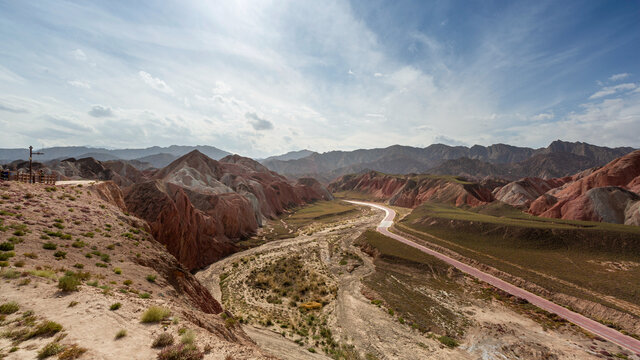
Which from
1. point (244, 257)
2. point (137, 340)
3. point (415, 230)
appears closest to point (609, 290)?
point (415, 230)

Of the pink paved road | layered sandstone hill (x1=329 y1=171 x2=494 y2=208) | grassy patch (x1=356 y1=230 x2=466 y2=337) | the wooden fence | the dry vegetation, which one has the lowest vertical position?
grassy patch (x1=356 y1=230 x2=466 y2=337)

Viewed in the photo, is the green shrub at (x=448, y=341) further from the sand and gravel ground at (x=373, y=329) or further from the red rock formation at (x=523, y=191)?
the red rock formation at (x=523, y=191)

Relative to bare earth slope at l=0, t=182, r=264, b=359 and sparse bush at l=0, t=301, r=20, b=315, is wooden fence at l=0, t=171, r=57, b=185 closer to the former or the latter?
bare earth slope at l=0, t=182, r=264, b=359

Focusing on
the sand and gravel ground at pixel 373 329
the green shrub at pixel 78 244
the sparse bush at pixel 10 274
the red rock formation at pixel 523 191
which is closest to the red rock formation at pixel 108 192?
the green shrub at pixel 78 244

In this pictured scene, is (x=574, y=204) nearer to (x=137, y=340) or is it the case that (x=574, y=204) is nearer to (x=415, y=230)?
(x=415, y=230)

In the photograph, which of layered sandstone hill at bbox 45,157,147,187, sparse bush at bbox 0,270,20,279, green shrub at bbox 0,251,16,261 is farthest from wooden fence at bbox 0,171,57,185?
layered sandstone hill at bbox 45,157,147,187

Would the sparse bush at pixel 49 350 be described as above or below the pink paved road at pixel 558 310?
above
